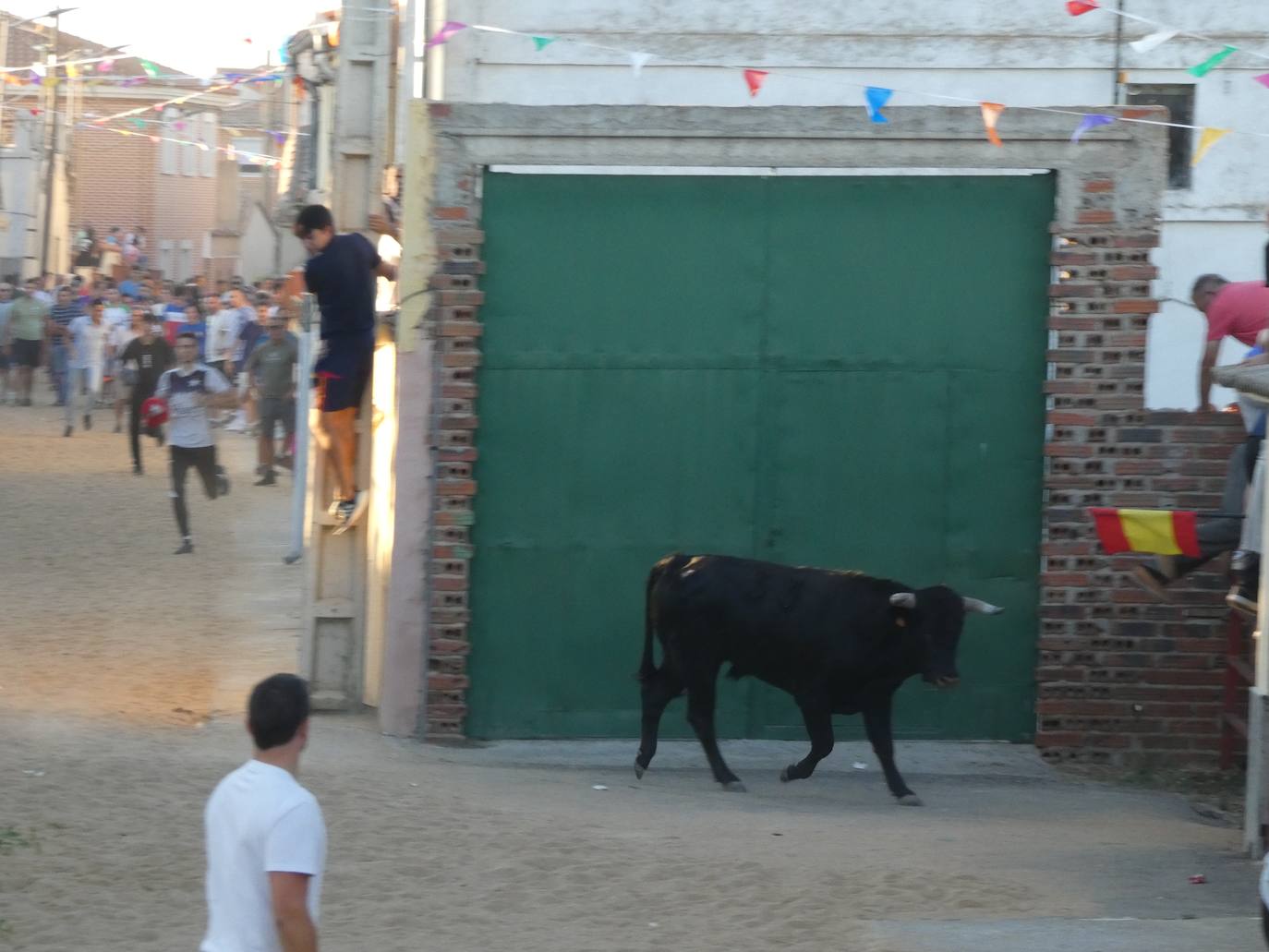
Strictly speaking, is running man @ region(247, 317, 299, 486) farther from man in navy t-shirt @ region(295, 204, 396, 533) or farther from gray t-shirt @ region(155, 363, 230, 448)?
man in navy t-shirt @ region(295, 204, 396, 533)

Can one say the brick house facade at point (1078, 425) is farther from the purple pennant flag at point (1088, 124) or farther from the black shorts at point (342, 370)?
the black shorts at point (342, 370)

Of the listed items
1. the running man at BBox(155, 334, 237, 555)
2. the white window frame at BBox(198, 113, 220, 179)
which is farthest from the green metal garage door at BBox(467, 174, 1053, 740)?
the white window frame at BBox(198, 113, 220, 179)

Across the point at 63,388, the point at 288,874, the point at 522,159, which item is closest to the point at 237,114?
the point at 63,388

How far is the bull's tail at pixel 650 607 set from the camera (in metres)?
9.35

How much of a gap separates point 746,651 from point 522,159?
2916mm

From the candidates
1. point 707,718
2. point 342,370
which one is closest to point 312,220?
point 342,370

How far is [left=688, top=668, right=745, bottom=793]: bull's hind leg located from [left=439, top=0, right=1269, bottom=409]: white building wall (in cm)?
1172

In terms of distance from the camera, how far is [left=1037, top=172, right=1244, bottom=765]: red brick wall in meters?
9.91

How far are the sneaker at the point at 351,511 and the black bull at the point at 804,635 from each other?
2.18 m

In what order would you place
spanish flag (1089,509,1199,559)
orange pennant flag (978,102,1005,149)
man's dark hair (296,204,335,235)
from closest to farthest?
spanish flag (1089,509,1199,559) < orange pennant flag (978,102,1005,149) < man's dark hair (296,204,335,235)

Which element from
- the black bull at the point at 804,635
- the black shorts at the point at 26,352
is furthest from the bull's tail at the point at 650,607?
the black shorts at the point at 26,352

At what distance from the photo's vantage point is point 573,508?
10125mm

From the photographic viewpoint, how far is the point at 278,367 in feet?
70.0

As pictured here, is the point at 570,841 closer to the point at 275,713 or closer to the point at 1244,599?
the point at 1244,599
